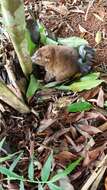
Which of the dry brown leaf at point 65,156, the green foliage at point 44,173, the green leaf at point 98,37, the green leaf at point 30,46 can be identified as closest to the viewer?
the green foliage at point 44,173

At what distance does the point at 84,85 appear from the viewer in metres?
2.41

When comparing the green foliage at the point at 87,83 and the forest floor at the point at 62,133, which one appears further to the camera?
the green foliage at the point at 87,83

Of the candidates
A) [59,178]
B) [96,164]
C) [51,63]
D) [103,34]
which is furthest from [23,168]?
[103,34]

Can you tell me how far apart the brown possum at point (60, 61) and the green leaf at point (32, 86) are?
9 centimetres

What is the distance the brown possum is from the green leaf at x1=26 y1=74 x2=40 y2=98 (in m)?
0.09

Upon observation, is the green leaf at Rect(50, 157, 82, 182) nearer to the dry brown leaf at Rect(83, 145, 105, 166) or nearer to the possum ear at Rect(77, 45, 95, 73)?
the dry brown leaf at Rect(83, 145, 105, 166)

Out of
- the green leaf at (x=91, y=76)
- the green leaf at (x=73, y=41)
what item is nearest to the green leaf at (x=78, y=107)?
the green leaf at (x=91, y=76)

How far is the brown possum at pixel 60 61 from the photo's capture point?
8.10ft

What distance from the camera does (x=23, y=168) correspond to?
7.27 feet

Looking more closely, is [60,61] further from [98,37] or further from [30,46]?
[98,37]

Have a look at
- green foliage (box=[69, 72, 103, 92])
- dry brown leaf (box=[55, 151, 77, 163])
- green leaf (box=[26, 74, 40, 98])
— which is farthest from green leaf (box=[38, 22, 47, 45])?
dry brown leaf (box=[55, 151, 77, 163])

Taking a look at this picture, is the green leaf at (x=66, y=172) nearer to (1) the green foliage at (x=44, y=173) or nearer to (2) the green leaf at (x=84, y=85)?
(1) the green foliage at (x=44, y=173)

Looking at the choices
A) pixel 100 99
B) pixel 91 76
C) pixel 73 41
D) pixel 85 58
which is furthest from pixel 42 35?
pixel 100 99

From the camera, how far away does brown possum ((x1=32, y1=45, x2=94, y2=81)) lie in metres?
2.47
